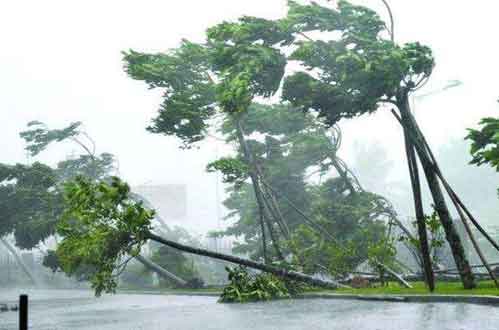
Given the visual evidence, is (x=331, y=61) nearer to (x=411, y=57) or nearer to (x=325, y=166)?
(x=411, y=57)

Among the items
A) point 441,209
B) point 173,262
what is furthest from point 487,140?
point 173,262

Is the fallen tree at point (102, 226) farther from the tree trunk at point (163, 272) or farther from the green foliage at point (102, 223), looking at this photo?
the tree trunk at point (163, 272)

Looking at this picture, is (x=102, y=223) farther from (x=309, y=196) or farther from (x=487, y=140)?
(x=309, y=196)

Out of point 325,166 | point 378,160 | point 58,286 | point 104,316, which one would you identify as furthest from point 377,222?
point 378,160

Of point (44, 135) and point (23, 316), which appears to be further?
point (44, 135)

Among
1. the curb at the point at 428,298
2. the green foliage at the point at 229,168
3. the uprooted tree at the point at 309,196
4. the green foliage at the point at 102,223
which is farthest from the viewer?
the uprooted tree at the point at 309,196

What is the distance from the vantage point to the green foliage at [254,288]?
938 inches

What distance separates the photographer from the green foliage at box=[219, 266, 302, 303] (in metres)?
23.8

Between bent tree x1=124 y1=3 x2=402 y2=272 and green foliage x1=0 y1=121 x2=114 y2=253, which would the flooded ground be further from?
green foliage x1=0 y1=121 x2=114 y2=253

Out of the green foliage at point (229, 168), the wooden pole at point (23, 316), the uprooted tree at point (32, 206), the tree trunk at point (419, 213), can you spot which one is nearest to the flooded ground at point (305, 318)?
the tree trunk at point (419, 213)

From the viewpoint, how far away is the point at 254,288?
953 inches

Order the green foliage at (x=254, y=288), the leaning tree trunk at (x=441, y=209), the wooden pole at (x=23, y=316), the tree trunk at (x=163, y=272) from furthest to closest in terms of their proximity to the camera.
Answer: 1. the tree trunk at (x=163, y=272)
2. the green foliage at (x=254, y=288)
3. the leaning tree trunk at (x=441, y=209)
4. the wooden pole at (x=23, y=316)

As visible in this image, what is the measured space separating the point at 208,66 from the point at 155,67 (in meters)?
2.68

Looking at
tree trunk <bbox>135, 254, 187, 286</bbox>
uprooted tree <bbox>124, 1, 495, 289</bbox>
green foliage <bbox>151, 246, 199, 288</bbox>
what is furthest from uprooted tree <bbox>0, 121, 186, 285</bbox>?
uprooted tree <bbox>124, 1, 495, 289</bbox>
